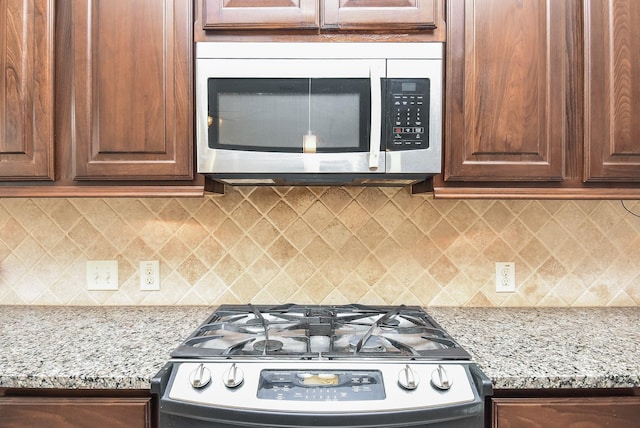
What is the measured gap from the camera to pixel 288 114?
118 centimetres

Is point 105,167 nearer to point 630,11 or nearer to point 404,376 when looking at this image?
point 404,376

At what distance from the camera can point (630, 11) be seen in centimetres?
122

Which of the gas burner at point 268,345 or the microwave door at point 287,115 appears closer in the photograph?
the gas burner at point 268,345

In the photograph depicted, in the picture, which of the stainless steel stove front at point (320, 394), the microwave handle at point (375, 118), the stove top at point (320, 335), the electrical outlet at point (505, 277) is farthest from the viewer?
the electrical outlet at point (505, 277)

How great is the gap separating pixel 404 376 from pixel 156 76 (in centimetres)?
107

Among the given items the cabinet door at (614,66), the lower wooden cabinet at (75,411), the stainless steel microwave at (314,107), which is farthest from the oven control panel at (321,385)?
the cabinet door at (614,66)

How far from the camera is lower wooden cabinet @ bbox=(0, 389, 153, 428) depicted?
3.08 ft

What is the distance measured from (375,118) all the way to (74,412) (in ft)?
3.45

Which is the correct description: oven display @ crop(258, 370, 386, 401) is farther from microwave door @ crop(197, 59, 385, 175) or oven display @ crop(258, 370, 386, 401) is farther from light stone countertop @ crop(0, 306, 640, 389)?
microwave door @ crop(197, 59, 385, 175)

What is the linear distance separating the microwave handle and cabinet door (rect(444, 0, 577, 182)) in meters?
0.21

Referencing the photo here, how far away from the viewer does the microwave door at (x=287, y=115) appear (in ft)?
3.87

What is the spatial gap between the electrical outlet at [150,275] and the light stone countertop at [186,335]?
80mm

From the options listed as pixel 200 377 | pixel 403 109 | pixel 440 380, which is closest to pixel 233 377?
pixel 200 377

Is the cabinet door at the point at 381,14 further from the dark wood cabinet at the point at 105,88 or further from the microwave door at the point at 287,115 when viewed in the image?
the dark wood cabinet at the point at 105,88
